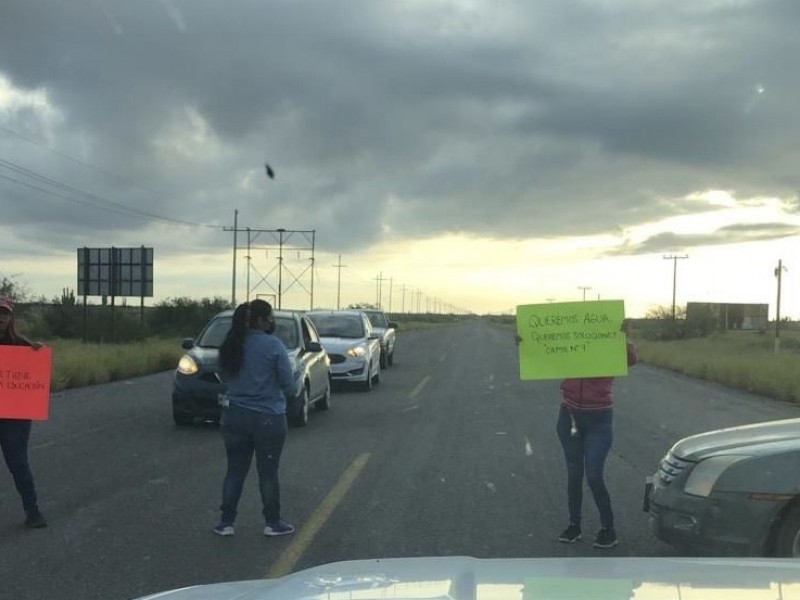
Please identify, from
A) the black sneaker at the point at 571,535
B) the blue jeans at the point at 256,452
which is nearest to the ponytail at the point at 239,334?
the blue jeans at the point at 256,452

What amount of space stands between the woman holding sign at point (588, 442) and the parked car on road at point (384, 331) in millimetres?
20466

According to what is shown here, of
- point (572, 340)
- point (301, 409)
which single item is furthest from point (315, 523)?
point (301, 409)

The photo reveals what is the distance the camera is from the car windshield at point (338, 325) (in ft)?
68.4

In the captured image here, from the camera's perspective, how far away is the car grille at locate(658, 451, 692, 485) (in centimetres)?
584

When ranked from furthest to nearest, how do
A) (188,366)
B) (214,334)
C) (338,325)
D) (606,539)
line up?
1. (338,325)
2. (214,334)
3. (188,366)
4. (606,539)

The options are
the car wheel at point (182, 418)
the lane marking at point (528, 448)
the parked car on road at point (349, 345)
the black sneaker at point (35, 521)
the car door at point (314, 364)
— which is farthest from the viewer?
the parked car on road at point (349, 345)

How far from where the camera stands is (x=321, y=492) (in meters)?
8.73

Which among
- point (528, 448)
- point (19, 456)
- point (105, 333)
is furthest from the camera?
point (105, 333)

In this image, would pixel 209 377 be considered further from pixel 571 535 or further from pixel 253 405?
pixel 571 535

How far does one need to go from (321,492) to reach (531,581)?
6047 millimetres

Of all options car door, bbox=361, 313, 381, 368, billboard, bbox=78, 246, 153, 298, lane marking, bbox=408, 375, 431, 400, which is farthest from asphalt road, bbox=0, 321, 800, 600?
billboard, bbox=78, 246, 153, 298

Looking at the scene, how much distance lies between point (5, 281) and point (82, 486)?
142ft

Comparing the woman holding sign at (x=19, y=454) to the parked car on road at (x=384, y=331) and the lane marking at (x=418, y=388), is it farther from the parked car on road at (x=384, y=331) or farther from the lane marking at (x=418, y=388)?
the parked car on road at (x=384, y=331)

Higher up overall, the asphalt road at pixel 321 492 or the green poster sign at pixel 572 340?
the green poster sign at pixel 572 340
